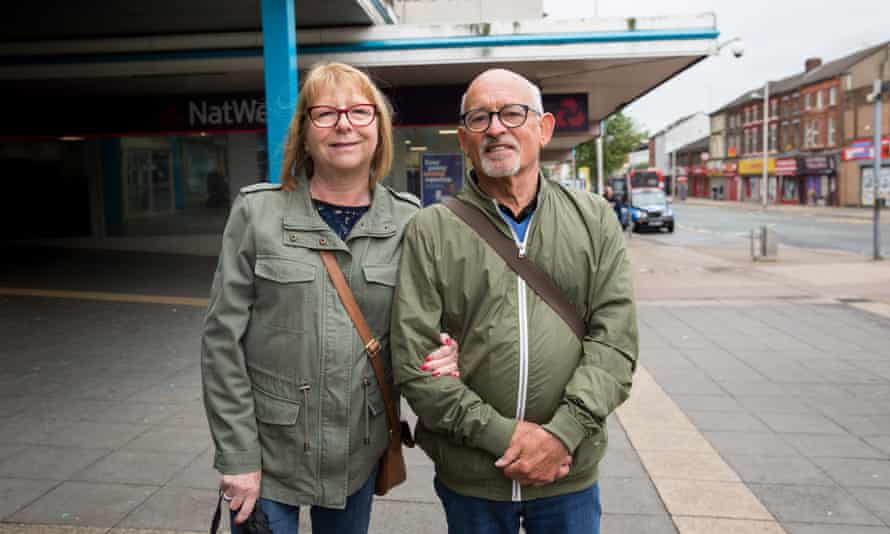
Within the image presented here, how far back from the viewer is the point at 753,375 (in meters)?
6.20

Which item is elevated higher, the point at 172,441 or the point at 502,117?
the point at 502,117

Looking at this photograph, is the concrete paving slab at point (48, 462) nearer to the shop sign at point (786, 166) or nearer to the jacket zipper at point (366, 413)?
the jacket zipper at point (366, 413)

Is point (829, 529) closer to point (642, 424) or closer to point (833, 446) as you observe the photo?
point (833, 446)

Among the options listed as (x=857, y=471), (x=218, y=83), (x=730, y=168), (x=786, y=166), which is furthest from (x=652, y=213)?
(x=730, y=168)

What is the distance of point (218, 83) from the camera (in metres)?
12.0

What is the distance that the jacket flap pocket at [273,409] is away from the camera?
195 cm

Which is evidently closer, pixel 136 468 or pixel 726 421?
pixel 136 468

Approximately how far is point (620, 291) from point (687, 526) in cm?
189

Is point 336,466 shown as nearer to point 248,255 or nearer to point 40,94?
point 248,255

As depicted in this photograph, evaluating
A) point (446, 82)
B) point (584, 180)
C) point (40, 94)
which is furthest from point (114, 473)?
point (584, 180)

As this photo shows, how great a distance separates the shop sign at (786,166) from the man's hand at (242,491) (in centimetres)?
6209

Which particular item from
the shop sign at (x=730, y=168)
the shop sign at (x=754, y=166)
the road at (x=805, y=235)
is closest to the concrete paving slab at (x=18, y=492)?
the road at (x=805, y=235)

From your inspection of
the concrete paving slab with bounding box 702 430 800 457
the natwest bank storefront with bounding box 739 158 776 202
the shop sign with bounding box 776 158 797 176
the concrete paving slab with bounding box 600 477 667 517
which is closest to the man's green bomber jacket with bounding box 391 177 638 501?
the concrete paving slab with bounding box 600 477 667 517

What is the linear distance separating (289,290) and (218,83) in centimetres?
1106
